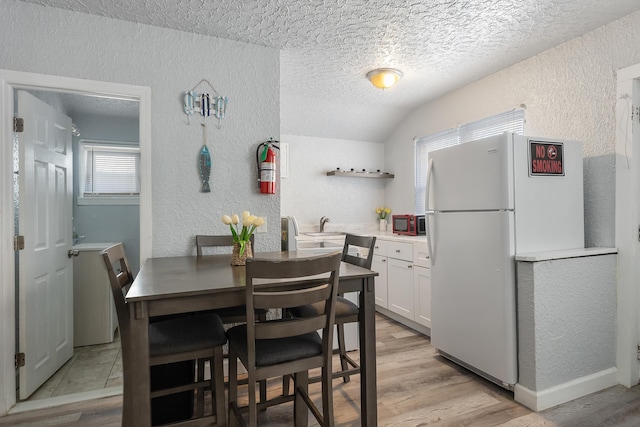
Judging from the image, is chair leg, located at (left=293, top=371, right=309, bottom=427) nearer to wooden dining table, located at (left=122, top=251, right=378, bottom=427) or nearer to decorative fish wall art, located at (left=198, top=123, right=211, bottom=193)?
wooden dining table, located at (left=122, top=251, right=378, bottom=427)

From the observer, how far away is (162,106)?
2.47 metres

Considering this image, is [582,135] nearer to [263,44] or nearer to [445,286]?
[445,286]

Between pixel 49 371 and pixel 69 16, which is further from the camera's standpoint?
pixel 49 371

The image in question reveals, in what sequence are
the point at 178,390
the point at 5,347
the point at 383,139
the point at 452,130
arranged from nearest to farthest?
the point at 178,390, the point at 5,347, the point at 452,130, the point at 383,139

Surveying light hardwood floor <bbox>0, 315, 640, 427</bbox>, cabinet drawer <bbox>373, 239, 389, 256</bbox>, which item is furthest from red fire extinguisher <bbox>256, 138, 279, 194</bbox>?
cabinet drawer <bbox>373, 239, 389, 256</bbox>

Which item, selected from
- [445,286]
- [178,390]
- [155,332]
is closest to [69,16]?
[155,332]

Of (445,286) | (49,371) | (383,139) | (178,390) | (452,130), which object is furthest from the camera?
(383,139)

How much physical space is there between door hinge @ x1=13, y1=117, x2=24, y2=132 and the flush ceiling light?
8.73 feet

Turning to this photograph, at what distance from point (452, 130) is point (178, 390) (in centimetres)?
352

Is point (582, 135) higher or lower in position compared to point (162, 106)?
lower

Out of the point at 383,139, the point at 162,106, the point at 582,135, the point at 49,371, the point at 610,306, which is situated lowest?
the point at 49,371

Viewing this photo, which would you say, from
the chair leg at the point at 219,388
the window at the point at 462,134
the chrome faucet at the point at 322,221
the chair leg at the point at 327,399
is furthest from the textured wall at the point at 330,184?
the chair leg at the point at 327,399

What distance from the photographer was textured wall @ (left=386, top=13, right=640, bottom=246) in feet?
7.80

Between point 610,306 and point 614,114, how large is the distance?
1.32m
